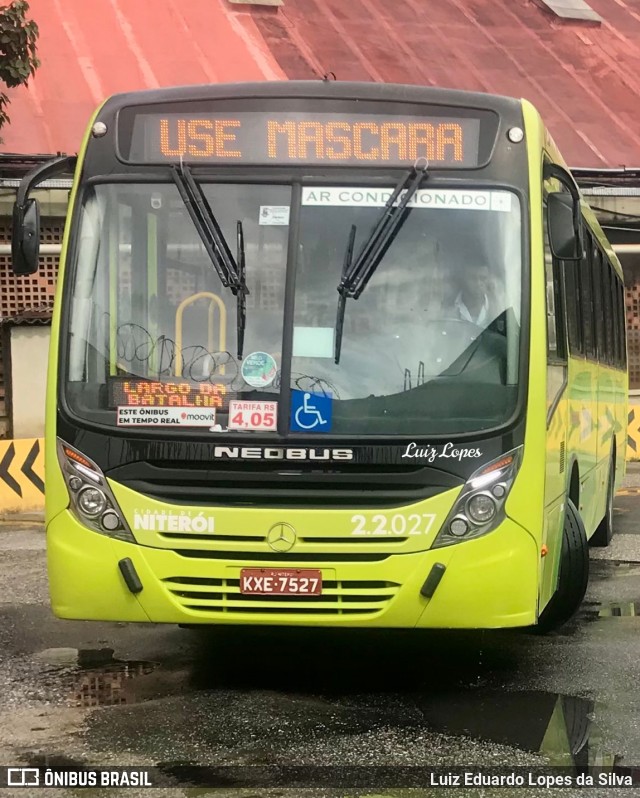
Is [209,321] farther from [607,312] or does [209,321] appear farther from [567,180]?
[607,312]

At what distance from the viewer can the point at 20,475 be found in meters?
15.6

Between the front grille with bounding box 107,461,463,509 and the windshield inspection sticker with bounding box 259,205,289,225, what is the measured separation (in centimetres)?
123

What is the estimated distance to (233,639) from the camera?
26.3 feet

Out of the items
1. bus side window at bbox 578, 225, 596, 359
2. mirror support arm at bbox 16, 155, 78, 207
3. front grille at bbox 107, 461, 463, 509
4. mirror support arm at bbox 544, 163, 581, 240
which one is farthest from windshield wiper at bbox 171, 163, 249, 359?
bus side window at bbox 578, 225, 596, 359

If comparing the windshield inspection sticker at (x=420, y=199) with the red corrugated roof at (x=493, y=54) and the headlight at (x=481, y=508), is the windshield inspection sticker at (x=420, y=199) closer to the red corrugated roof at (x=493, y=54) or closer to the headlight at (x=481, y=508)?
the headlight at (x=481, y=508)

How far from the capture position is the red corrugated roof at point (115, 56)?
66.2 ft

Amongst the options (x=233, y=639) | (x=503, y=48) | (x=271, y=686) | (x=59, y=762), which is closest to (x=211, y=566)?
(x=271, y=686)

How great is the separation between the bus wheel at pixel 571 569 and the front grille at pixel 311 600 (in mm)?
2036

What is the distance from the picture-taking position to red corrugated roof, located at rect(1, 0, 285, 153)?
794 inches

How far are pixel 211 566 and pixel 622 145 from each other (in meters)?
18.9

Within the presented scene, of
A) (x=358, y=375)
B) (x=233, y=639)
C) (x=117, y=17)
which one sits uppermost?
(x=117, y=17)

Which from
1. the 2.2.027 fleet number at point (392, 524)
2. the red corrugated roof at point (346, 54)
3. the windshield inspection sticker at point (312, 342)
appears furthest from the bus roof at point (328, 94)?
the red corrugated roof at point (346, 54)

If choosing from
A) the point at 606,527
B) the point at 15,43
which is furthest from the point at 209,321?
the point at 15,43

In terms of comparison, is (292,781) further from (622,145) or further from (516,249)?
(622,145)
